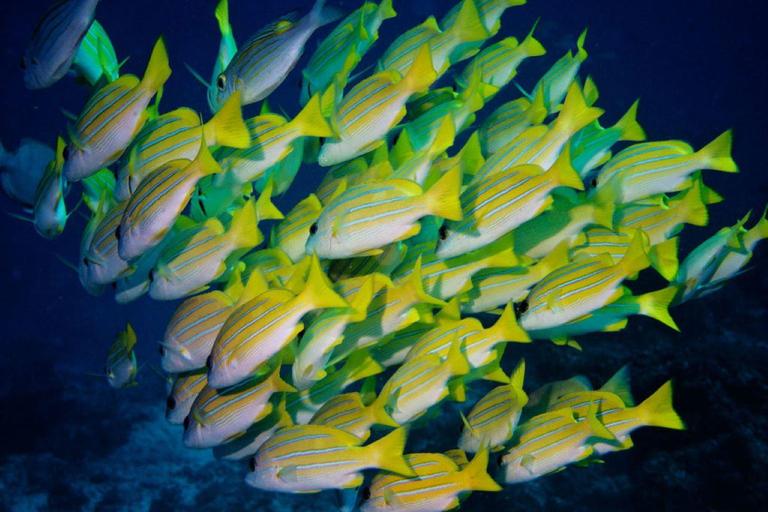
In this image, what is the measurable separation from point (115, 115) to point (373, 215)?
5.61 feet

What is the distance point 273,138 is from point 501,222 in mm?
1545

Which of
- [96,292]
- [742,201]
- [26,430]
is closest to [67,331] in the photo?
[26,430]

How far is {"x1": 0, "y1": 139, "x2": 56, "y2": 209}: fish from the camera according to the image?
4488mm

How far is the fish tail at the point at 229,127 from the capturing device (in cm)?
298

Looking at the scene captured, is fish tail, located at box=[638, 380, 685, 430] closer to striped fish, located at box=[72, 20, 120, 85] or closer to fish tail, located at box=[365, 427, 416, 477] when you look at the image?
fish tail, located at box=[365, 427, 416, 477]

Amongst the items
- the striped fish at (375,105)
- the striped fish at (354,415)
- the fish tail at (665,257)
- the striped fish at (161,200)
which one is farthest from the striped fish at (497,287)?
the striped fish at (161,200)

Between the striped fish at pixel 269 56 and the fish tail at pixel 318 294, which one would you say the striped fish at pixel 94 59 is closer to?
the striped fish at pixel 269 56

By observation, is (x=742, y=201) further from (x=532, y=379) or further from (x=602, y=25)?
(x=602, y=25)

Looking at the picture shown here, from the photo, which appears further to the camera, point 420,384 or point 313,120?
point 313,120

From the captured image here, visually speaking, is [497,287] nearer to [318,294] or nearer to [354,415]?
[354,415]

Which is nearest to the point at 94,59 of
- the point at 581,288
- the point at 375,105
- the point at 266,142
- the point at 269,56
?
the point at 269,56

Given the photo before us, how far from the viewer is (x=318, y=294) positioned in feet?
8.05

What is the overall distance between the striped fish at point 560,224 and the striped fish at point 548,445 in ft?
3.69

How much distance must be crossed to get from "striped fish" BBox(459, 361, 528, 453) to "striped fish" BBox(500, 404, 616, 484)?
0.15 meters
